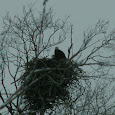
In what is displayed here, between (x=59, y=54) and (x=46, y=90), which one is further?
(x=59, y=54)

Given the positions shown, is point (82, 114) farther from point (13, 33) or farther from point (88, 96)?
point (13, 33)

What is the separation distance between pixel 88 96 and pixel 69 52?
4907mm

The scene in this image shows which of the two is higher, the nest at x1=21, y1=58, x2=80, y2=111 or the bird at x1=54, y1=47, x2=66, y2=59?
the bird at x1=54, y1=47, x2=66, y2=59

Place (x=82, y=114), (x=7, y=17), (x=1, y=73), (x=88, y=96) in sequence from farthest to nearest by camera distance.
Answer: (x=88, y=96) → (x=82, y=114) → (x=7, y=17) → (x=1, y=73)

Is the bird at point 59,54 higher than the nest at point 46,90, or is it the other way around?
the bird at point 59,54

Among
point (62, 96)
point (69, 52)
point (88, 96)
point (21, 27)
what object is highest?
point (21, 27)

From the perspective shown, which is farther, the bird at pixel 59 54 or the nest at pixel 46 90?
the bird at pixel 59 54

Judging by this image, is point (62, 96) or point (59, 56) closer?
point (62, 96)

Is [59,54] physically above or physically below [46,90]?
above

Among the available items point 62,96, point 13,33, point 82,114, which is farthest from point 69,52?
point 82,114

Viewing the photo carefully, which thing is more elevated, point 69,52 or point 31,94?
point 69,52

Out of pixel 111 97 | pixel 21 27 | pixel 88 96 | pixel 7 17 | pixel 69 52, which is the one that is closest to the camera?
pixel 69 52

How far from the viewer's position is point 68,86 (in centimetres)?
653

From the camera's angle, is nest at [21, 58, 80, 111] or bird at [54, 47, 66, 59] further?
bird at [54, 47, 66, 59]
